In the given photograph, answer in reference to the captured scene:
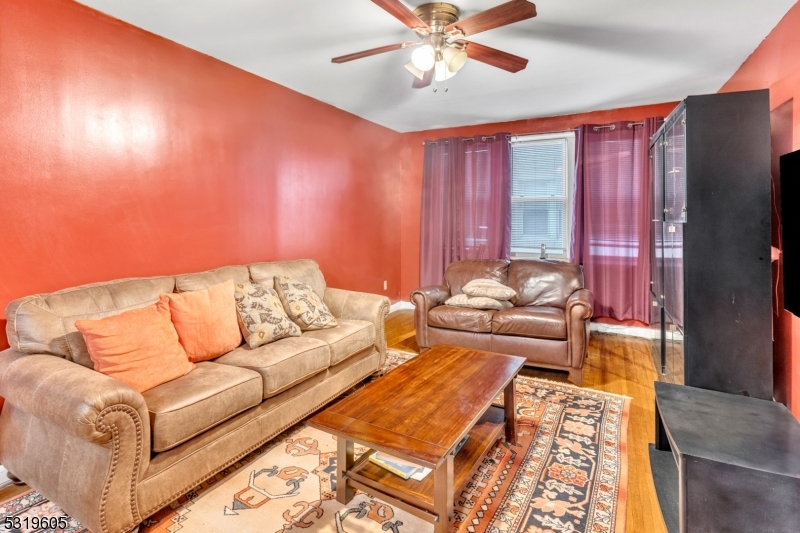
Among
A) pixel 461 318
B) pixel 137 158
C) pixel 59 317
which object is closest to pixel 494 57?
pixel 461 318

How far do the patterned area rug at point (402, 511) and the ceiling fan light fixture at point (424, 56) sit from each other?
213cm

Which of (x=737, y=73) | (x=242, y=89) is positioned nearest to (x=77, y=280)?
(x=242, y=89)

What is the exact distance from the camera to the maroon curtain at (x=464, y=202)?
15.7ft

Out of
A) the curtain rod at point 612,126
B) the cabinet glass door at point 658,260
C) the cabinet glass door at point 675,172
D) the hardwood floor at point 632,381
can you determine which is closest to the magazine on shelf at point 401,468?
the hardwood floor at point 632,381

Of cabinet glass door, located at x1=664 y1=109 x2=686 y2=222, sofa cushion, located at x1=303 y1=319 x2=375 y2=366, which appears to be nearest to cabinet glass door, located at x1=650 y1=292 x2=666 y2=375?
cabinet glass door, located at x1=664 y1=109 x2=686 y2=222

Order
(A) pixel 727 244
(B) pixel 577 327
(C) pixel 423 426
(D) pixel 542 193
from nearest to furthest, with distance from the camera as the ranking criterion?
1. (C) pixel 423 426
2. (A) pixel 727 244
3. (B) pixel 577 327
4. (D) pixel 542 193

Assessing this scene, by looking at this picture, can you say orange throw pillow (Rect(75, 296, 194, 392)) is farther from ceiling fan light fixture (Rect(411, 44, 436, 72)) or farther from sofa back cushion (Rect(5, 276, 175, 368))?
ceiling fan light fixture (Rect(411, 44, 436, 72))

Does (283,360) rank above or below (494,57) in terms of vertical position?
below

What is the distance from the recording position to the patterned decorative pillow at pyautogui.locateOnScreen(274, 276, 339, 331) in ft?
9.36

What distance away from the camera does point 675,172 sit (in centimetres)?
255

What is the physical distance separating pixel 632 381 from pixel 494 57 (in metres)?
2.58

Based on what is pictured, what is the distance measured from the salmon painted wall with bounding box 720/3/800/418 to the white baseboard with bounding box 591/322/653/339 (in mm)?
2002

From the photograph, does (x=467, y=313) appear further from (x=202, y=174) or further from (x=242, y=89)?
(x=242, y=89)

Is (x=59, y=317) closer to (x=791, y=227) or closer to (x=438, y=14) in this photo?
(x=438, y=14)
